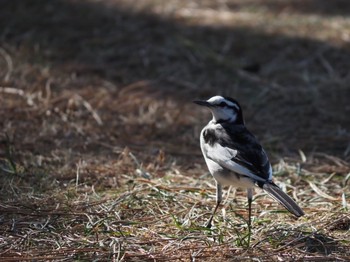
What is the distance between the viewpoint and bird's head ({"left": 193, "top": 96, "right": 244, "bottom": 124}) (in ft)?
21.1

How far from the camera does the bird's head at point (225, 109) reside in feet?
21.1

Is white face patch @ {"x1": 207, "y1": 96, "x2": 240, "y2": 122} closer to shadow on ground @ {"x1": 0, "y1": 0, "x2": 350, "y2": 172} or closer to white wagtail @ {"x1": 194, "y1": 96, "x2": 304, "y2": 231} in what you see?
white wagtail @ {"x1": 194, "y1": 96, "x2": 304, "y2": 231}

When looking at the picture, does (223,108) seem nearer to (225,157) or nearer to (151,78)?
(225,157)

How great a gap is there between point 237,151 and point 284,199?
0.69 m

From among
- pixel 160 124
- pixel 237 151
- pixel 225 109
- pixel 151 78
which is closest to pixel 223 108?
pixel 225 109

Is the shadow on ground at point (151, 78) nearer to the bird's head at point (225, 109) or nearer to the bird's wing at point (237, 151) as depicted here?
the bird's head at point (225, 109)

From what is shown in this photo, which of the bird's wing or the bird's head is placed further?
the bird's head

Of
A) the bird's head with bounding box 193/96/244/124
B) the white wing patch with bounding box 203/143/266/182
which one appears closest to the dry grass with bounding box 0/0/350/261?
the white wing patch with bounding box 203/143/266/182

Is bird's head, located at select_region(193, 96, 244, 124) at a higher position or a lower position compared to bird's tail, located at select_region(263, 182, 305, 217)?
higher

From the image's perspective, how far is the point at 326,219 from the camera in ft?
18.8

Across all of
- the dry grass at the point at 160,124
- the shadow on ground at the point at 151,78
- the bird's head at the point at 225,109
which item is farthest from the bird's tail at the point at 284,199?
the shadow on ground at the point at 151,78

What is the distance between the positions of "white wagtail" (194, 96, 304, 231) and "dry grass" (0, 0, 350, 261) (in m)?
0.30

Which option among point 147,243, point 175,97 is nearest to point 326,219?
point 147,243

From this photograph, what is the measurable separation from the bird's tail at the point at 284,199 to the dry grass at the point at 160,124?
227 mm
